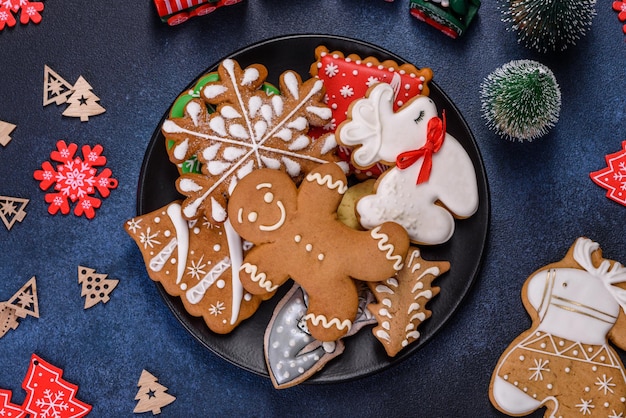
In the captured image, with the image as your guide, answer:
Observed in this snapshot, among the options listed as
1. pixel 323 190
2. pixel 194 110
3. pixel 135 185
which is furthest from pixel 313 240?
pixel 135 185

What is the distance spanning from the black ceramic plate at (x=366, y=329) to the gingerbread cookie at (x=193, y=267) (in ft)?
0.15

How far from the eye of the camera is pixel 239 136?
1878 millimetres

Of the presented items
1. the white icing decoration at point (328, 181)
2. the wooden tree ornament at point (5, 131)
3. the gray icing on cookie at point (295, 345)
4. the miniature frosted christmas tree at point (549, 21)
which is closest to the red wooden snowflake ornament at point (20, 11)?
the wooden tree ornament at point (5, 131)

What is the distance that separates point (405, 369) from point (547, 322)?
0.40 metres

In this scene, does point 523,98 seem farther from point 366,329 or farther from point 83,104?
point 83,104

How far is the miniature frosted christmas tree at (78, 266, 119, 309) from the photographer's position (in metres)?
2.05

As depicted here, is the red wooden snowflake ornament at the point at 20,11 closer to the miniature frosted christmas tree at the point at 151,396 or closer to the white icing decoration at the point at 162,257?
the white icing decoration at the point at 162,257

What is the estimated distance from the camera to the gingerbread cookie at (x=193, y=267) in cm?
191

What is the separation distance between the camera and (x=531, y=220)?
207 centimetres

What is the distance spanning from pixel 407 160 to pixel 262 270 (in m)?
0.46

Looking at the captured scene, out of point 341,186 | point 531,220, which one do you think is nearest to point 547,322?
point 531,220

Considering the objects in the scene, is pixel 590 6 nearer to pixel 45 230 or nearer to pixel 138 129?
pixel 138 129

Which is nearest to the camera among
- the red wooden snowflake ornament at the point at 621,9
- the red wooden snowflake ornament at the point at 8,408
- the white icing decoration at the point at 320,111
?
the white icing decoration at the point at 320,111

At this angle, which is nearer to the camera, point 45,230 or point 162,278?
point 162,278
